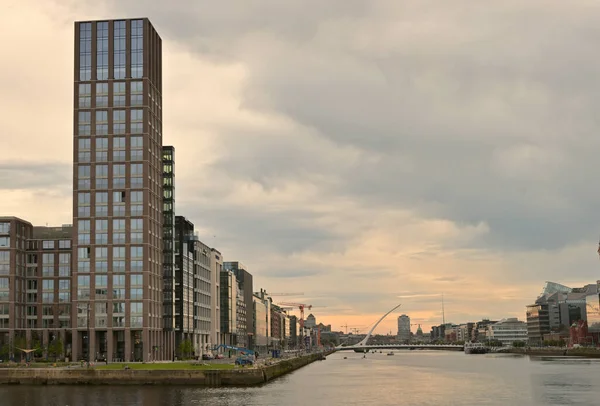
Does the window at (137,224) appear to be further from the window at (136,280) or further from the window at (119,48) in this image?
the window at (119,48)

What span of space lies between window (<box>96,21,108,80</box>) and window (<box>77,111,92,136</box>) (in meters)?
7.41

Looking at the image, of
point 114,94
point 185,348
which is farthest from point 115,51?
point 185,348

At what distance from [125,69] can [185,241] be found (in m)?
44.9

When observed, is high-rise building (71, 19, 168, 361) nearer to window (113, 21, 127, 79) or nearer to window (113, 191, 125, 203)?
window (113, 21, 127, 79)

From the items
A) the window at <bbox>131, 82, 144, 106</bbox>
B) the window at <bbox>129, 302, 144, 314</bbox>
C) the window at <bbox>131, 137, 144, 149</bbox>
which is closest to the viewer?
the window at <bbox>129, 302, 144, 314</bbox>

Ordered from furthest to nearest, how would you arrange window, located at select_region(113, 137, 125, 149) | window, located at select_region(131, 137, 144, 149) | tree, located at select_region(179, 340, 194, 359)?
1. tree, located at select_region(179, 340, 194, 359)
2. window, located at select_region(113, 137, 125, 149)
3. window, located at select_region(131, 137, 144, 149)

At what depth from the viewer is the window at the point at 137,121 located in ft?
513

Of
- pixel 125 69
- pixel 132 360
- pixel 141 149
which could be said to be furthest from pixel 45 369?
pixel 125 69

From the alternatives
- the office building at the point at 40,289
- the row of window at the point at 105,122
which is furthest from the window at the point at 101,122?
the office building at the point at 40,289

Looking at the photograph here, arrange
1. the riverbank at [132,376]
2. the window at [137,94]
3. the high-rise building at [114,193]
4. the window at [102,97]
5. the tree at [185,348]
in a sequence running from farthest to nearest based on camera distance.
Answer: the tree at [185,348] → the window at [137,94] → the window at [102,97] → the high-rise building at [114,193] → the riverbank at [132,376]

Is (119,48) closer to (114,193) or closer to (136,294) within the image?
(114,193)

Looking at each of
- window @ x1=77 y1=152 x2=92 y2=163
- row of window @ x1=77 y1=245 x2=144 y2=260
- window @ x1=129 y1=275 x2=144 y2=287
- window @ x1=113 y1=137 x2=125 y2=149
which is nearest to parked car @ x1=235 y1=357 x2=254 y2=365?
window @ x1=129 y1=275 x2=144 y2=287

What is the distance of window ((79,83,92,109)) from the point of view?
157 m

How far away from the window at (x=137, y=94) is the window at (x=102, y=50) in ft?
18.9
